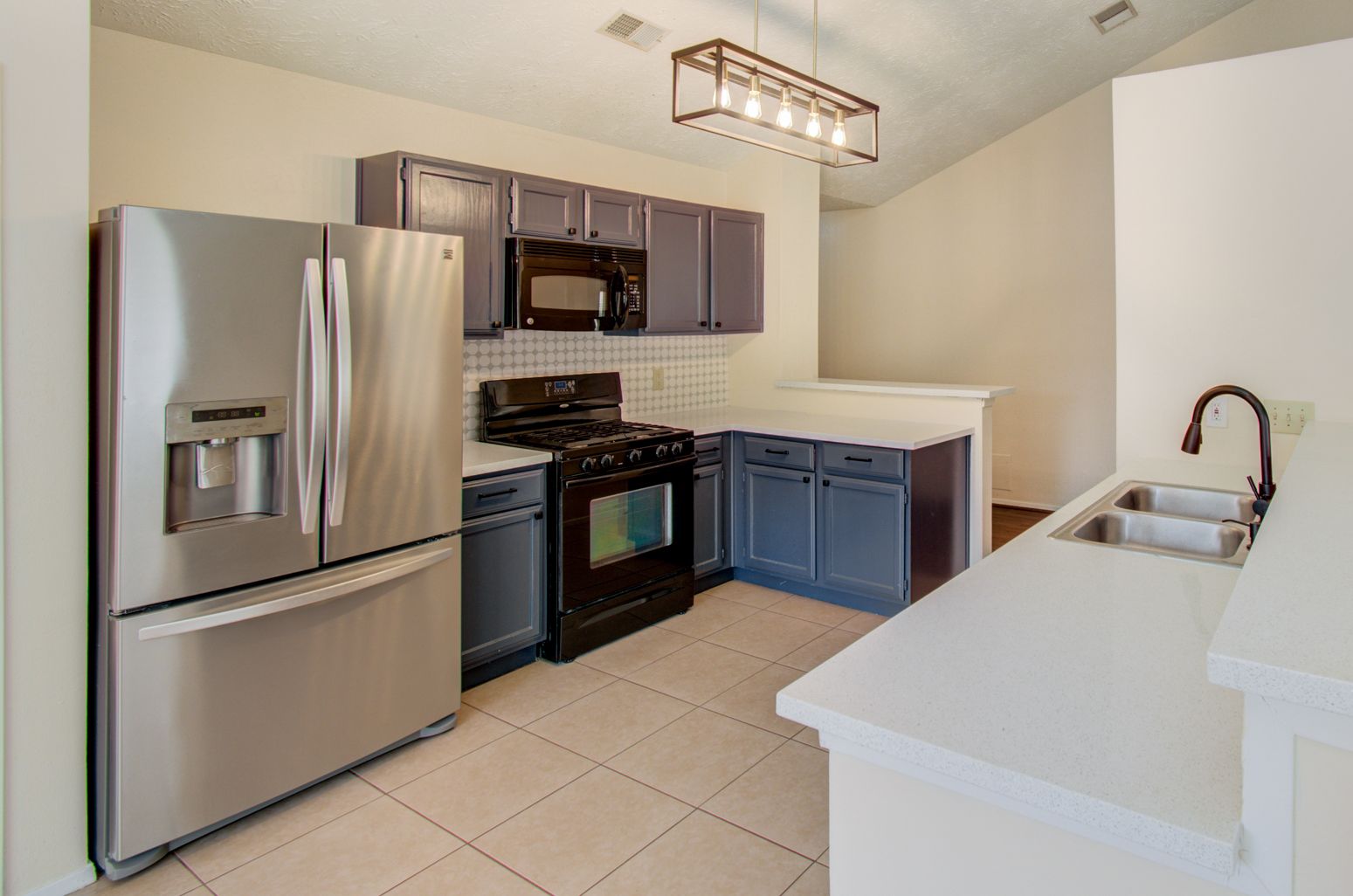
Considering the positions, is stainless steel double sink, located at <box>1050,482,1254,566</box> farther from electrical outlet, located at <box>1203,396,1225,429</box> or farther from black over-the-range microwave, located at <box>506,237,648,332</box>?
black over-the-range microwave, located at <box>506,237,648,332</box>

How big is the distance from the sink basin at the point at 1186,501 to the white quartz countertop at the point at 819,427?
127 centimetres

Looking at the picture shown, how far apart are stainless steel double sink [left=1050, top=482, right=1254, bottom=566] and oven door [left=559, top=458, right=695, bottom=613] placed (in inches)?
75.0

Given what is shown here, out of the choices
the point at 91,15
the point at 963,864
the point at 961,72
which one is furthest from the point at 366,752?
the point at 961,72

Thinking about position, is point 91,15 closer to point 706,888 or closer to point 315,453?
point 315,453

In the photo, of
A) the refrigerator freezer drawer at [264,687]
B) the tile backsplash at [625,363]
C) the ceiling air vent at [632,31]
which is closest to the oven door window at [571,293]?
the tile backsplash at [625,363]

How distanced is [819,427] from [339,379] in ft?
8.26

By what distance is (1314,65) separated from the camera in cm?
268

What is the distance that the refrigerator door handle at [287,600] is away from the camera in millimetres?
2131

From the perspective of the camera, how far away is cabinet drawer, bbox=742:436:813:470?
4215mm

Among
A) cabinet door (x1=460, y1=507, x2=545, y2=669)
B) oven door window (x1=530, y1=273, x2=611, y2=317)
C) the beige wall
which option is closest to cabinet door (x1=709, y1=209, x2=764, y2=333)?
oven door window (x1=530, y1=273, x2=611, y2=317)

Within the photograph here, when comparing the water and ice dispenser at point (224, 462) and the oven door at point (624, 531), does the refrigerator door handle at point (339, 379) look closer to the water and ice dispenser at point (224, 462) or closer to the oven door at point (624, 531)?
the water and ice dispenser at point (224, 462)

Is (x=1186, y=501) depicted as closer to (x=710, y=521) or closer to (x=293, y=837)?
(x=710, y=521)

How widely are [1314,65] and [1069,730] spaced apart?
8.88 ft

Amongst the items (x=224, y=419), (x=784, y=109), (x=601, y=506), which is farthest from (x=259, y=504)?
(x=784, y=109)
